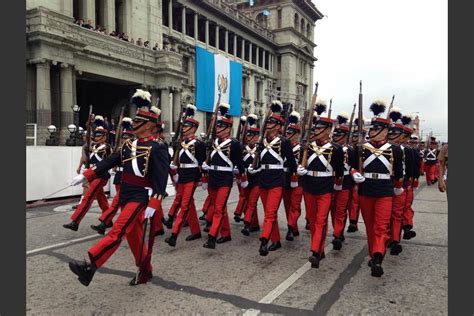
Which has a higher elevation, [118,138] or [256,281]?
[118,138]

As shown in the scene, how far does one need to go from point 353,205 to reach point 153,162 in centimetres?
458

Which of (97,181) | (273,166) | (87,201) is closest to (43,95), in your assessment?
(97,181)

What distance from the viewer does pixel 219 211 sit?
627 centimetres

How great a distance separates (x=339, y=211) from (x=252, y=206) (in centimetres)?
156

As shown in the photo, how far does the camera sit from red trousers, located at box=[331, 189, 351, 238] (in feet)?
21.1

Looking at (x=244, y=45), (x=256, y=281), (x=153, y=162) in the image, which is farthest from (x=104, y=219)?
(x=244, y=45)

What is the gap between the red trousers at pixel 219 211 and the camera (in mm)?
6121

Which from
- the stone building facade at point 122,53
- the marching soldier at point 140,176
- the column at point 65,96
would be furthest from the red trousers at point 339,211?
the column at point 65,96

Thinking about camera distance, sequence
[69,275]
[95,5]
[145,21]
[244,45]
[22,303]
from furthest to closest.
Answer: [244,45], [145,21], [95,5], [69,275], [22,303]

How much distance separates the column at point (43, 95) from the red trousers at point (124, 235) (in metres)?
14.6

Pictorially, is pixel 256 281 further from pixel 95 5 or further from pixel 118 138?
pixel 95 5

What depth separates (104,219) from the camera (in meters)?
7.07

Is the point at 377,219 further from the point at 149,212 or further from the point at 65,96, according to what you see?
the point at 65,96

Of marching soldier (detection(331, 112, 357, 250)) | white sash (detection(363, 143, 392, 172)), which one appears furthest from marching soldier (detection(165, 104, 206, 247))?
white sash (detection(363, 143, 392, 172))
